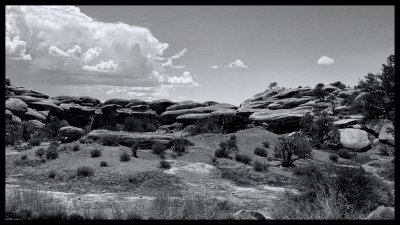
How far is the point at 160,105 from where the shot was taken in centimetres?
5644

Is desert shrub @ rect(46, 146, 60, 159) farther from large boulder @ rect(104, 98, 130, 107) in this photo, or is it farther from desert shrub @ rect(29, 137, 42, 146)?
large boulder @ rect(104, 98, 130, 107)

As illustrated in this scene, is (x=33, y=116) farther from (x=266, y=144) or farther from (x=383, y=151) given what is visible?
(x=383, y=151)

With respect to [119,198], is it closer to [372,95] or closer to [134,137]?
[372,95]

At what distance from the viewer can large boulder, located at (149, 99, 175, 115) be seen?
56.1 metres

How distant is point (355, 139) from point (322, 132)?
2.84m

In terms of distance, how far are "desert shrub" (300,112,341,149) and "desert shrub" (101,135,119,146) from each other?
17.4 metres

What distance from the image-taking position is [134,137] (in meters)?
25.7

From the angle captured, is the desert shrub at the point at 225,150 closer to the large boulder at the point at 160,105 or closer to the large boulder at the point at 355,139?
the large boulder at the point at 355,139

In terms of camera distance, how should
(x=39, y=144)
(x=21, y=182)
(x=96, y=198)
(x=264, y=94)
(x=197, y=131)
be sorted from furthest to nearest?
(x=264, y=94), (x=197, y=131), (x=39, y=144), (x=21, y=182), (x=96, y=198)

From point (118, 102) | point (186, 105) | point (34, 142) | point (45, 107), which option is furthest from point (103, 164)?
point (118, 102)

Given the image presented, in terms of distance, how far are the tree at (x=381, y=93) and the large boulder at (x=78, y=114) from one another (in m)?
45.9

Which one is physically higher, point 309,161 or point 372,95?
point 372,95
